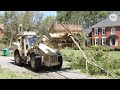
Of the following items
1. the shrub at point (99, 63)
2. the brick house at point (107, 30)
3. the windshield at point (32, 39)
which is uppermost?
the brick house at point (107, 30)

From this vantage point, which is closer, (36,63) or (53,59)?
(36,63)

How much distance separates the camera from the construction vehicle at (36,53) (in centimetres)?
1087

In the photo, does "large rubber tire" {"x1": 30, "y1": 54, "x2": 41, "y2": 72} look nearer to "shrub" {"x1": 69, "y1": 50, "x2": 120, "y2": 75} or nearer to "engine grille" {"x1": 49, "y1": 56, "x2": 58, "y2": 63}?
"engine grille" {"x1": 49, "y1": 56, "x2": 58, "y2": 63}

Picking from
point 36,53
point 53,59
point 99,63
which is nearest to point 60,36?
point 53,59

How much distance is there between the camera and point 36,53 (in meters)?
11.0

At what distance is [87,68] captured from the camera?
10.4m

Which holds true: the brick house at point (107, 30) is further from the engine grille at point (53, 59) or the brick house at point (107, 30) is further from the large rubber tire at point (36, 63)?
the large rubber tire at point (36, 63)

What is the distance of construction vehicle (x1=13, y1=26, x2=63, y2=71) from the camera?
1087 centimetres

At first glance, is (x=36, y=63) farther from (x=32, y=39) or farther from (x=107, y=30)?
(x=107, y=30)

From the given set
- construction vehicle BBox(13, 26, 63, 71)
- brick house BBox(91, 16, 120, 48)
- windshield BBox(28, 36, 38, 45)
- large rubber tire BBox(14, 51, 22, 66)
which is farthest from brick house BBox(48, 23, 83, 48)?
brick house BBox(91, 16, 120, 48)

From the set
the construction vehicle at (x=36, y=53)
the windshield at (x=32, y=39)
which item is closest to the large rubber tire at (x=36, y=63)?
the construction vehicle at (x=36, y=53)
